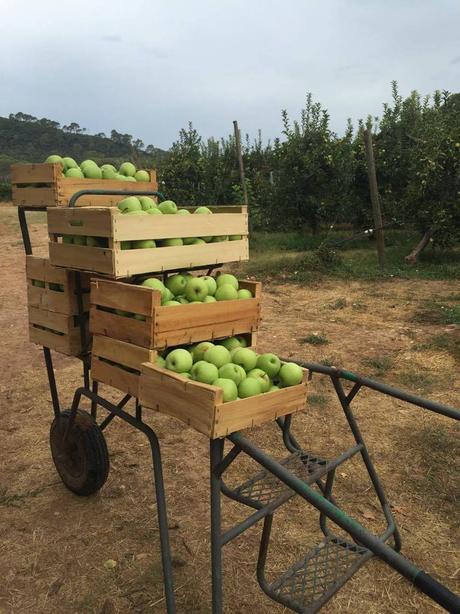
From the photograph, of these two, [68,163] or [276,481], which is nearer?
[276,481]

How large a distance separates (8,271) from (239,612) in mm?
10417

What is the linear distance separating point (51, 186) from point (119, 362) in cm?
117

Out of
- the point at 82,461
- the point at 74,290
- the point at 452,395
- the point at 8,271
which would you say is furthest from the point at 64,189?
the point at 8,271

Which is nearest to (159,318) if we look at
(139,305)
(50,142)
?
(139,305)

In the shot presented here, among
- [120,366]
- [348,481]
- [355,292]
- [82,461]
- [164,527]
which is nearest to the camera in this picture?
[164,527]

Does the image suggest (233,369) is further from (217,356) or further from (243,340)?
(243,340)

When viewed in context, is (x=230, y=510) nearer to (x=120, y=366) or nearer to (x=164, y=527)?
(x=164, y=527)

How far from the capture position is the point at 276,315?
802 centimetres

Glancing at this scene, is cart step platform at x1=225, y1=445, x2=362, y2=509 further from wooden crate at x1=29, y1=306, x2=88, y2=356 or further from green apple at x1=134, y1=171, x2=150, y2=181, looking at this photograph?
green apple at x1=134, y1=171, x2=150, y2=181

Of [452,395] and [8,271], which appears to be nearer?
[452,395]

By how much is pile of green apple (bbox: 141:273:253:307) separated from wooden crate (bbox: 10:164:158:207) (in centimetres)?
75

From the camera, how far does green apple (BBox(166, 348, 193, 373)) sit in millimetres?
2127

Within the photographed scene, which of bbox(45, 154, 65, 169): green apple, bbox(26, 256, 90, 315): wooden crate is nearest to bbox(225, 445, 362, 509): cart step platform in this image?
bbox(26, 256, 90, 315): wooden crate

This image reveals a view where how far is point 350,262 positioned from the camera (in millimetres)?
11789
